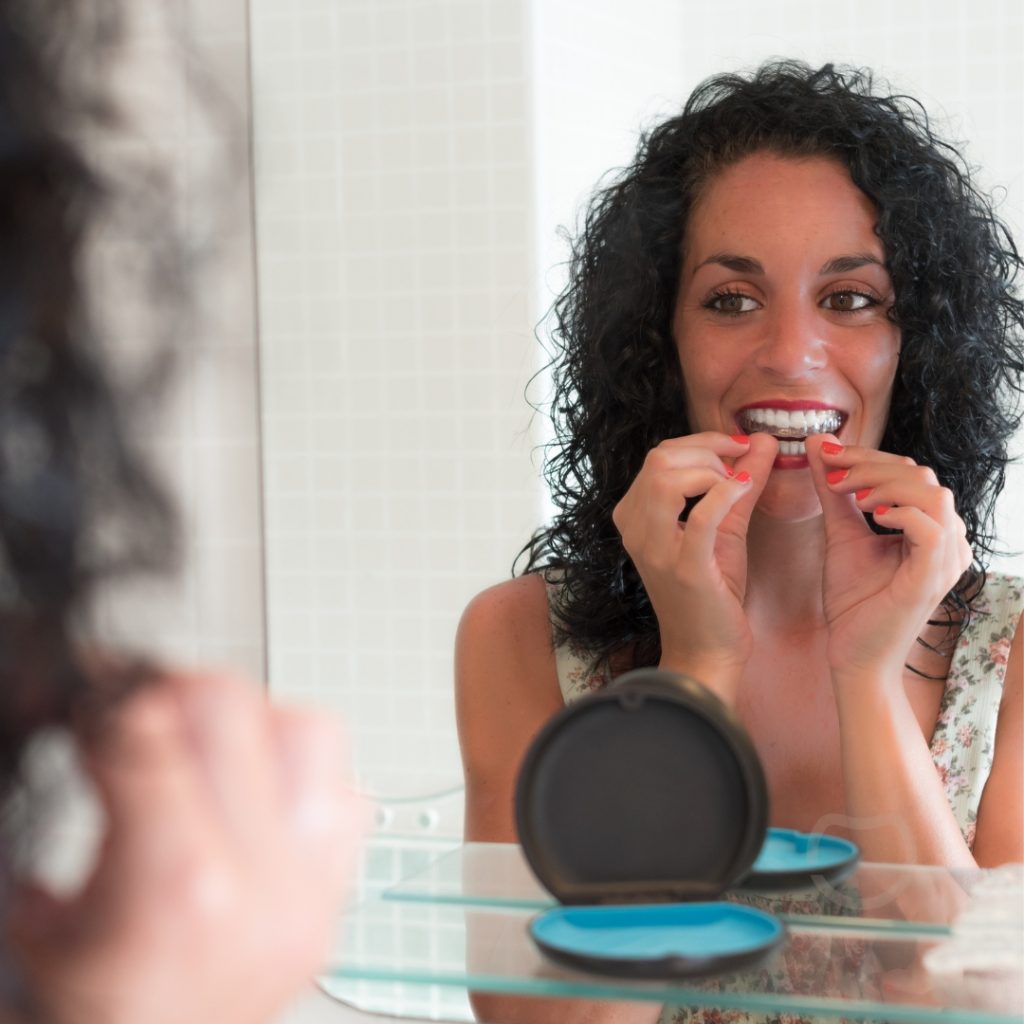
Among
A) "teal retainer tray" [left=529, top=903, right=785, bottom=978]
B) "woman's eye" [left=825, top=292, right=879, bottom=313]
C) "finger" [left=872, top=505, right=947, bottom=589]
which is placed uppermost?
"woman's eye" [left=825, top=292, right=879, bottom=313]

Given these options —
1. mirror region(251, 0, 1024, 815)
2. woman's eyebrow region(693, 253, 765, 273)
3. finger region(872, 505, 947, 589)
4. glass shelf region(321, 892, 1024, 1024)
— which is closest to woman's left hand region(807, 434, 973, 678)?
finger region(872, 505, 947, 589)

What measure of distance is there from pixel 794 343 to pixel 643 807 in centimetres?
36

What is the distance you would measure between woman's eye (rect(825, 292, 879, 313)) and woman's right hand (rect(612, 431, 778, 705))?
11 centimetres

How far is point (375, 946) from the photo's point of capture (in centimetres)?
42

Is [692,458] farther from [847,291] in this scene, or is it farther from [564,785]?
[564,785]

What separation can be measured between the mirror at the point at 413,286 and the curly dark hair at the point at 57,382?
0.82 meters

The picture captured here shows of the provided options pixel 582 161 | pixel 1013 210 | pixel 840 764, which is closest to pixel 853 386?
pixel 840 764

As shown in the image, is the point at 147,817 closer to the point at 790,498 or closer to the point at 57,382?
the point at 57,382

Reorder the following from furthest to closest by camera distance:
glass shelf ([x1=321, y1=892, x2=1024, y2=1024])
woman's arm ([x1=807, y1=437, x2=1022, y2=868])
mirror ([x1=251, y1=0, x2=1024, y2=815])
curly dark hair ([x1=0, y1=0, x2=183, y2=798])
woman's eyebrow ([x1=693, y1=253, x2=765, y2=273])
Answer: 1. mirror ([x1=251, y1=0, x2=1024, y2=815])
2. woman's eyebrow ([x1=693, y1=253, x2=765, y2=273])
3. woman's arm ([x1=807, y1=437, x2=1022, y2=868])
4. glass shelf ([x1=321, y1=892, x2=1024, y2=1024])
5. curly dark hair ([x1=0, y1=0, x2=183, y2=798])

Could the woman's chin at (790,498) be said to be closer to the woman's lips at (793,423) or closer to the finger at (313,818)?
the woman's lips at (793,423)

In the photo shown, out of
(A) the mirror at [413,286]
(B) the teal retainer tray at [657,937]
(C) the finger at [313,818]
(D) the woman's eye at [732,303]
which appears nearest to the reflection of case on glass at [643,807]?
(B) the teal retainer tray at [657,937]

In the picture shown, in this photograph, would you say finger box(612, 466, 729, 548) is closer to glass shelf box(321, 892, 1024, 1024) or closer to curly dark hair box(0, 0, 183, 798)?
glass shelf box(321, 892, 1024, 1024)

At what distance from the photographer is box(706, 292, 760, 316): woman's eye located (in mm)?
732

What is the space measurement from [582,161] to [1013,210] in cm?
32
